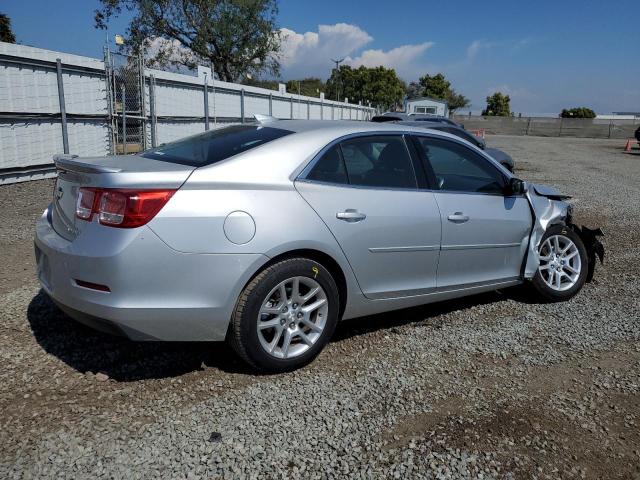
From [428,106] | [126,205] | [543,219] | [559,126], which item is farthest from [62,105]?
[559,126]

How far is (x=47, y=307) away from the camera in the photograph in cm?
416

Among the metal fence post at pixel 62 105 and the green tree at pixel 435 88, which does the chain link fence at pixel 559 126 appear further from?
the metal fence post at pixel 62 105

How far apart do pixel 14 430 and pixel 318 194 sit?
2044 mm

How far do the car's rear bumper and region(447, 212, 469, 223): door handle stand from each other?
1604 mm

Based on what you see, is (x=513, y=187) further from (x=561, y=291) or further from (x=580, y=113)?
(x=580, y=113)

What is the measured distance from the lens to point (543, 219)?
464 cm

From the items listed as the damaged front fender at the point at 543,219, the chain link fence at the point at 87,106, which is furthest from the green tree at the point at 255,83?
the damaged front fender at the point at 543,219

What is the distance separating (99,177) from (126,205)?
262 millimetres

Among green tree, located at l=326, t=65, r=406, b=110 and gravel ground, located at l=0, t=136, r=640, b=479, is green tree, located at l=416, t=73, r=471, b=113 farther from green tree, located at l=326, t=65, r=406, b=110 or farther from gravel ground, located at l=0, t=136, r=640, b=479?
gravel ground, located at l=0, t=136, r=640, b=479

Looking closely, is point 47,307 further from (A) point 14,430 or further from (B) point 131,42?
(B) point 131,42

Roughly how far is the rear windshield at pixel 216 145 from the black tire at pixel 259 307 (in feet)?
2.48

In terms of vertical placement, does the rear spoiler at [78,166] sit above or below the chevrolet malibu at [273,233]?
above

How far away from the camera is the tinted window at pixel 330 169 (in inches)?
133

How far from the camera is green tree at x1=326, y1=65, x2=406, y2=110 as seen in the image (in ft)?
242
